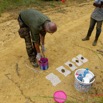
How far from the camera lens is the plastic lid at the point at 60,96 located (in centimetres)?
399

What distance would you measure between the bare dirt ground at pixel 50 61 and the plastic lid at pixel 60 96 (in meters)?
0.11

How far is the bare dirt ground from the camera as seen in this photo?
4188 millimetres

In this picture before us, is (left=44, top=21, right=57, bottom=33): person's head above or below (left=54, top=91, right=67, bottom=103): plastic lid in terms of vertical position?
above

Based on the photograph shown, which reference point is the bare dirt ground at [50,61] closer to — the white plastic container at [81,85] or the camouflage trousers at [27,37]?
the white plastic container at [81,85]

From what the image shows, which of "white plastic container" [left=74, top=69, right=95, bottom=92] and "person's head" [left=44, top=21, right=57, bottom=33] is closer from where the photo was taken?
"person's head" [left=44, top=21, right=57, bottom=33]

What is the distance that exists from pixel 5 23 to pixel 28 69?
2.29 m

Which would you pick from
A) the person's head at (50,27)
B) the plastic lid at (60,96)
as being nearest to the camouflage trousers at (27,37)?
the person's head at (50,27)

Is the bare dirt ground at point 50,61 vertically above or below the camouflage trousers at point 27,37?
below

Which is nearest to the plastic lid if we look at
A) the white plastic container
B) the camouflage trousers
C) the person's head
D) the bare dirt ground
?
the bare dirt ground

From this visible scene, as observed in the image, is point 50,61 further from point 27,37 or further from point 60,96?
point 60,96

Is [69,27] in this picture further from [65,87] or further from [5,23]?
[65,87]

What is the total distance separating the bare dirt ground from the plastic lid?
109 millimetres

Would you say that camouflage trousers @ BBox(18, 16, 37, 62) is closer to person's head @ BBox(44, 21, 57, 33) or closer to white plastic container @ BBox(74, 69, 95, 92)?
person's head @ BBox(44, 21, 57, 33)

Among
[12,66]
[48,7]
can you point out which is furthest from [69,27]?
[12,66]
